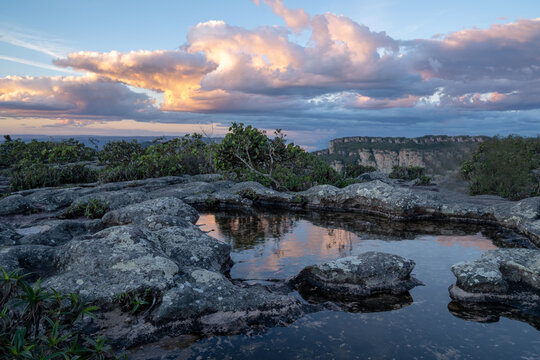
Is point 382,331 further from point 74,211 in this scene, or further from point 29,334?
point 74,211

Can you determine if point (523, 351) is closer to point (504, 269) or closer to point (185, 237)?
point (504, 269)

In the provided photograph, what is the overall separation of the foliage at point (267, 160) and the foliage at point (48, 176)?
38.1 ft

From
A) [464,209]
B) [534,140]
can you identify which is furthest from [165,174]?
[534,140]

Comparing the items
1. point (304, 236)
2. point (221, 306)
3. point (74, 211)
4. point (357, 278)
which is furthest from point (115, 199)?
point (357, 278)

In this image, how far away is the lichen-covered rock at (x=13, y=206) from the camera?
54.2 feet

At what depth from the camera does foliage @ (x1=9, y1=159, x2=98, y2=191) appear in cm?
2472

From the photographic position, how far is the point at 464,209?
1645 centimetres

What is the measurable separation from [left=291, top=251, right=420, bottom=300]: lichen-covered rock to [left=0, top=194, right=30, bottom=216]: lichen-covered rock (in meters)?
14.9

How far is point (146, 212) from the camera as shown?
14.3 metres

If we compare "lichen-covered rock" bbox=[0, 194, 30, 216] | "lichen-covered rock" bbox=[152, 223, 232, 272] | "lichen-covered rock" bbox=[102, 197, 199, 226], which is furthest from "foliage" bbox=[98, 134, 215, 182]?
"lichen-covered rock" bbox=[152, 223, 232, 272]

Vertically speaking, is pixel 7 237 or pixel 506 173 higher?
pixel 506 173

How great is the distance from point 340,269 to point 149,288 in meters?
4.50

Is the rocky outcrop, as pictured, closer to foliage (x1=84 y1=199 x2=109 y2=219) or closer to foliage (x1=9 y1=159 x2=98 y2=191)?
foliage (x1=84 y1=199 x2=109 y2=219)

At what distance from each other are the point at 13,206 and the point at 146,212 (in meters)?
7.64
